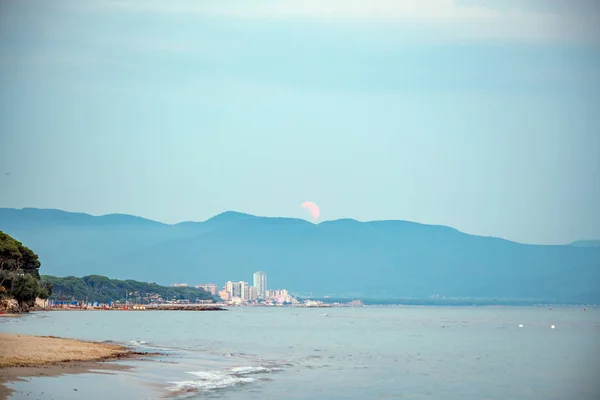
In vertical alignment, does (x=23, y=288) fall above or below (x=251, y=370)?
above

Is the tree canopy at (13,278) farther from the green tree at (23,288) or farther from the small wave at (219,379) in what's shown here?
the small wave at (219,379)

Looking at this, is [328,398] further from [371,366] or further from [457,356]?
[457,356]

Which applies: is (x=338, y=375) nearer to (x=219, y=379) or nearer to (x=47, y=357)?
(x=219, y=379)

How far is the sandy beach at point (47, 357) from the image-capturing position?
Result: 40062mm

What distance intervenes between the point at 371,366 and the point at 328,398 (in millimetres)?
18744

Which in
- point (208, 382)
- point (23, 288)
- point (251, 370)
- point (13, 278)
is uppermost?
point (13, 278)

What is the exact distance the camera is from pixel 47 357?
48094mm

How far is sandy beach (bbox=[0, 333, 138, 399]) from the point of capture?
40.1m

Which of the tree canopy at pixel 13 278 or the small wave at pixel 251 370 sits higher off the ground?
the tree canopy at pixel 13 278

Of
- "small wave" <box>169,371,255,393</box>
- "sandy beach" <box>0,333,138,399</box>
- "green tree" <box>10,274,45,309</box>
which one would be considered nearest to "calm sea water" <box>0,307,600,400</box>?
"small wave" <box>169,371,255,393</box>

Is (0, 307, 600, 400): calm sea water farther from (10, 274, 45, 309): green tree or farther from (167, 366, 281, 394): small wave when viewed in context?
(10, 274, 45, 309): green tree

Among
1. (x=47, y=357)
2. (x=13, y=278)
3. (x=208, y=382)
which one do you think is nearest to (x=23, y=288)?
(x=13, y=278)

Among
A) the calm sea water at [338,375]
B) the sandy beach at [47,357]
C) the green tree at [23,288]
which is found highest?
the green tree at [23,288]

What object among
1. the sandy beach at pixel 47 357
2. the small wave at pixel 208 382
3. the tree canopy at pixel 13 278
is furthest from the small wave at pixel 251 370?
the tree canopy at pixel 13 278
